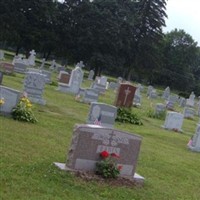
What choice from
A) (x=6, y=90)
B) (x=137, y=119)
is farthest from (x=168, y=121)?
(x=6, y=90)

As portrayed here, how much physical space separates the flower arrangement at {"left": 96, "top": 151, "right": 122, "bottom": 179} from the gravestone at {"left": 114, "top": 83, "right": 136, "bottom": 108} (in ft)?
33.9

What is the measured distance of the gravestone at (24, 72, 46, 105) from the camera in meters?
17.2

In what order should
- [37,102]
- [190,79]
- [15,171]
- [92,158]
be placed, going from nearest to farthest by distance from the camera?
[15,171], [92,158], [37,102], [190,79]

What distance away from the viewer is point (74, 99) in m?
22.4

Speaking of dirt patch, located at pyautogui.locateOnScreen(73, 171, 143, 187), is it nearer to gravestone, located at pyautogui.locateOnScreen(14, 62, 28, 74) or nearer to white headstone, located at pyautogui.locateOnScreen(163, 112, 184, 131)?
white headstone, located at pyautogui.locateOnScreen(163, 112, 184, 131)

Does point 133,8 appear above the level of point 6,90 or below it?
above

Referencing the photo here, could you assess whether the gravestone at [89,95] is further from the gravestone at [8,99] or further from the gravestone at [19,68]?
the gravestone at [8,99]

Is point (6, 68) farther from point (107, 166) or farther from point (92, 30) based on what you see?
point (92, 30)

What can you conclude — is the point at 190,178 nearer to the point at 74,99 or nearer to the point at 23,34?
the point at 74,99

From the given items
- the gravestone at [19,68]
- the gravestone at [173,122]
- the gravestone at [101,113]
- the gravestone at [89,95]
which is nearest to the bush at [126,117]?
the gravestone at [173,122]

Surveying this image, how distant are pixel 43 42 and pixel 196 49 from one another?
144ft

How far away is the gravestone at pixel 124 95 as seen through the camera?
18.5 metres

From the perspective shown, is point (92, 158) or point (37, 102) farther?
point (37, 102)

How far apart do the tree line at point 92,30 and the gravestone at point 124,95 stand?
114 feet
